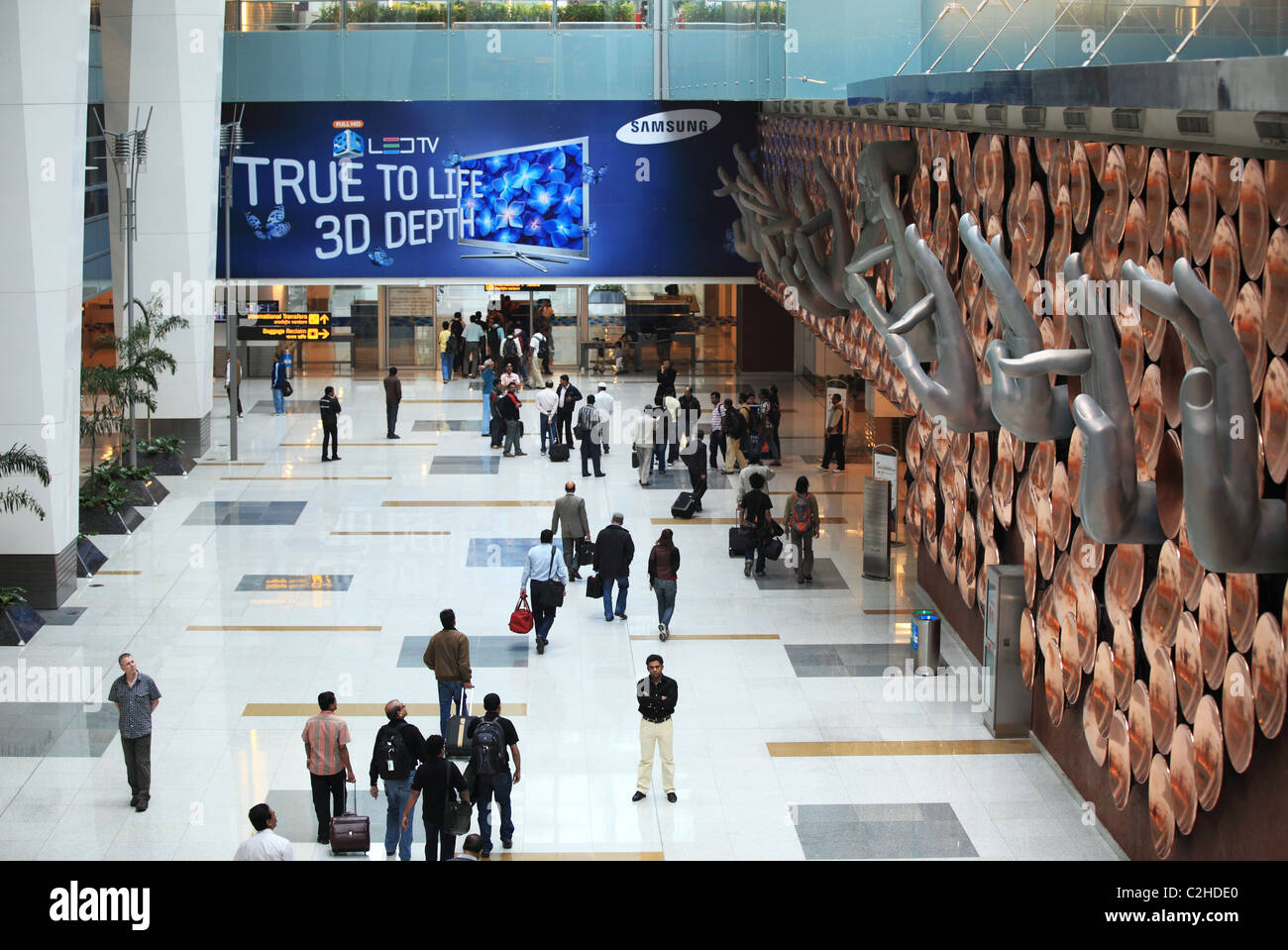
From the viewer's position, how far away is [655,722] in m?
10.7

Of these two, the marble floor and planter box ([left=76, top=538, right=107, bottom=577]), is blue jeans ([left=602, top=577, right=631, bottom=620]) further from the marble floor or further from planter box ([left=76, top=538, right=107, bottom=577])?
planter box ([left=76, top=538, right=107, bottom=577])

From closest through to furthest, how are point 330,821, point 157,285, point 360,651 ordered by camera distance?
point 330,821
point 360,651
point 157,285

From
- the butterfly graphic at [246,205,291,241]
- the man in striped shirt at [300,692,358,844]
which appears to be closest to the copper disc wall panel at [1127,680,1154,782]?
the man in striped shirt at [300,692,358,844]

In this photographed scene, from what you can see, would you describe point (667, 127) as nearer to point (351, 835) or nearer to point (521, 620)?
point (521, 620)

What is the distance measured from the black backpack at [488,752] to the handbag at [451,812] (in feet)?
0.94

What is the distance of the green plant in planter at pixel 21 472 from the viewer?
1515 cm

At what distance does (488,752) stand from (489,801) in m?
0.38

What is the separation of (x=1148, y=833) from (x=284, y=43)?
24829mm

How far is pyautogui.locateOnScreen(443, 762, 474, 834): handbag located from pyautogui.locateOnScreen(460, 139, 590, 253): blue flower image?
881 inches

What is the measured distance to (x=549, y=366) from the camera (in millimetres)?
33969

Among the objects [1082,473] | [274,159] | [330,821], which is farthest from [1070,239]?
[274,159]

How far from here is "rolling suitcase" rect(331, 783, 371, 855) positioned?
980cm

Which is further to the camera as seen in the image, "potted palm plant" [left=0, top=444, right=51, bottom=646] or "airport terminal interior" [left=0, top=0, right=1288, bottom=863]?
"potted palm plant" [left=0, top=444, right=51, bottom=646]

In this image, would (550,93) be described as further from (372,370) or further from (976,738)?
(976,738)
